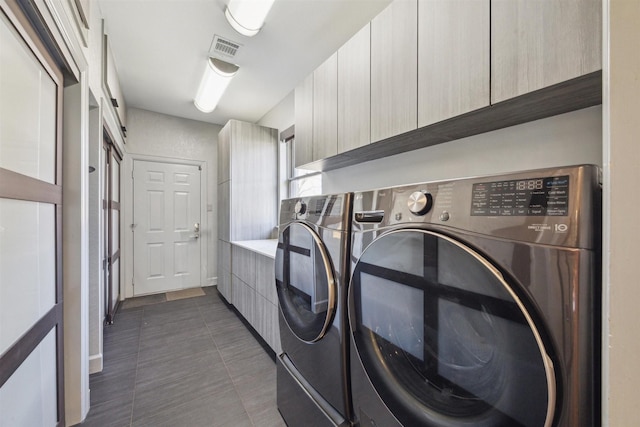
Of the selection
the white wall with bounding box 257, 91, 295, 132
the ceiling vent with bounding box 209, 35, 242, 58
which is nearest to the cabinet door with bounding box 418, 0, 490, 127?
the ceiling vent with bounding box 209, 35, 242, 58

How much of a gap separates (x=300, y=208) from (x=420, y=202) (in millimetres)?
704

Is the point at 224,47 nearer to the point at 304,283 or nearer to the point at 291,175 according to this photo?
the point at 291,175

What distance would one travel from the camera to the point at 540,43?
799 millimetres

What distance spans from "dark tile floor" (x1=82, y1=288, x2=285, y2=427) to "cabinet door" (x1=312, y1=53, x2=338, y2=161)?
5.44 ft

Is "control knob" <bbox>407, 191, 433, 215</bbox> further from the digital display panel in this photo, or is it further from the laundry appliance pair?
the digital display panel

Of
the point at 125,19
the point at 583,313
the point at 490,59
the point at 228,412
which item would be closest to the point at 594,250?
the point at 583,313

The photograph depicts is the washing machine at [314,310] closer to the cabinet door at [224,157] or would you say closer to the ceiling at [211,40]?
the ceiling at [211,40]

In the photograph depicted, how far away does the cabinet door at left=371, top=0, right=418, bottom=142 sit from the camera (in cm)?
117

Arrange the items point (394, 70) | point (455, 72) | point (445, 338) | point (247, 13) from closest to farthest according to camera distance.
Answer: point (445, 338) → point (455, 72) → point (394, 70) → point (247, 13)

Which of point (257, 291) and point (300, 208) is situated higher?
point (300, 208)

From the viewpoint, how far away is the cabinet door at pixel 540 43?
0.71 m

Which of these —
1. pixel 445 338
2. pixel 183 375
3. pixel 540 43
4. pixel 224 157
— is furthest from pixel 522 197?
pixel 224 157

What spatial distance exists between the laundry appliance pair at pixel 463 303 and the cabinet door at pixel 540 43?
1.62 feet

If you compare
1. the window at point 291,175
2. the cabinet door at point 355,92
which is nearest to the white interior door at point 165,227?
the window at point 291,175
